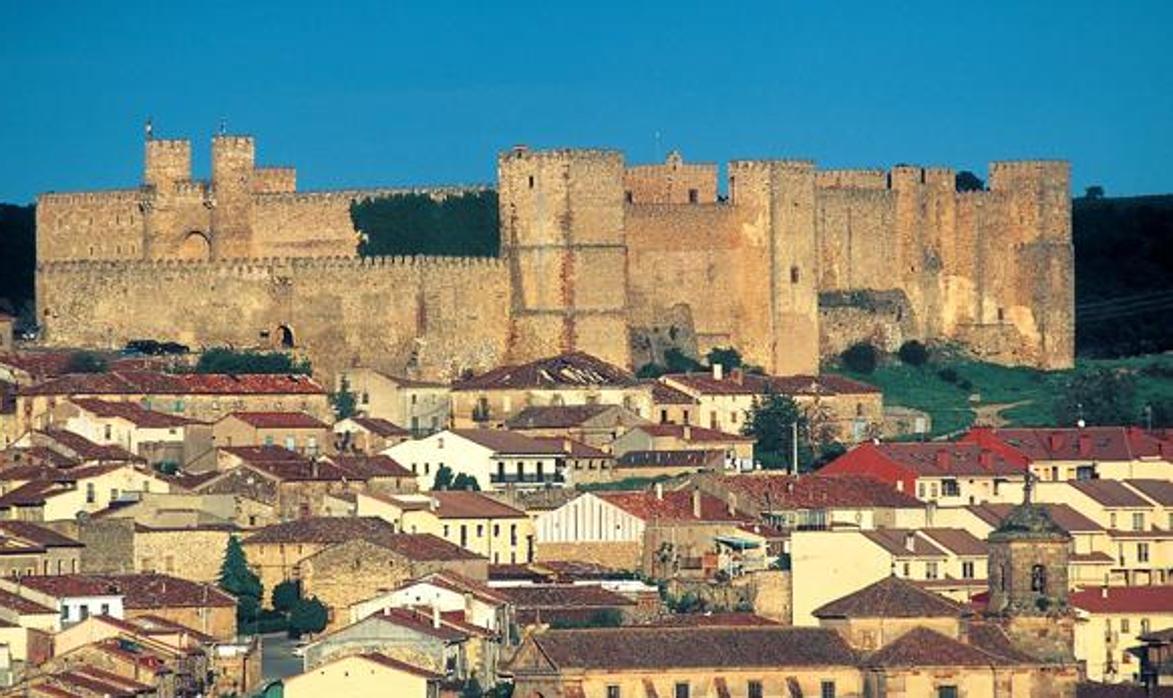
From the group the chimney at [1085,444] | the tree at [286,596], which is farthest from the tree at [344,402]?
the tree at [286,596]

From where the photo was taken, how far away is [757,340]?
86875 millimetres

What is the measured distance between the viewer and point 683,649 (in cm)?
5803

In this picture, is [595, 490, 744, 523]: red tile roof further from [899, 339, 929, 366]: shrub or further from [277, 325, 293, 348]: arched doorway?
[899, 339, 929, 366]: shrub

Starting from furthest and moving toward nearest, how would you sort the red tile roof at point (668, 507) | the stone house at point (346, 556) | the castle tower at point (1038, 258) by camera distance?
the castle tower at point (1038, 258) < the red tile roof at point (668, 507) < the stone house at point (346, 556)

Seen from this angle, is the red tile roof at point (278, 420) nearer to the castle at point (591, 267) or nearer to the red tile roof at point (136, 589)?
the castle at point (591, 267)

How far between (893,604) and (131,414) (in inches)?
781

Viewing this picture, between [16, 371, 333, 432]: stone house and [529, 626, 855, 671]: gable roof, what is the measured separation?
20573 mm

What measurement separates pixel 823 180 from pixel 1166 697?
3430 cm

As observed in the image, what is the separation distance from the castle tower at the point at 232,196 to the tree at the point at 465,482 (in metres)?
13.2

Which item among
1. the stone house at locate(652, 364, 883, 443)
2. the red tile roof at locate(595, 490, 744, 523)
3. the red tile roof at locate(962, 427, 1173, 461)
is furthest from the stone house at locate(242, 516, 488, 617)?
the stone house at locate(652, 364, 883, 443)

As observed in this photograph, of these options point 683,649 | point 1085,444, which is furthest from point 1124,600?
point 1085,444

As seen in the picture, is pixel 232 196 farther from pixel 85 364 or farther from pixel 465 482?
pixel 465 482

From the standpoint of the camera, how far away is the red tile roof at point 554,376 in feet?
265

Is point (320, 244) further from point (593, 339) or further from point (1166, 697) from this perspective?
point (1166, 697)
